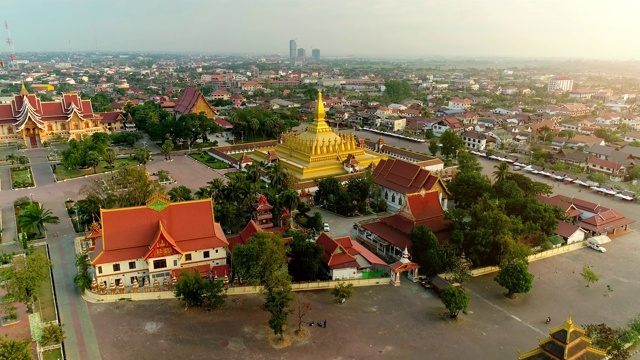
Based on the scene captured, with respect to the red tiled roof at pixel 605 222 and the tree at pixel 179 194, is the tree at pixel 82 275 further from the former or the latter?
the red tiled roof at pixel 605 222

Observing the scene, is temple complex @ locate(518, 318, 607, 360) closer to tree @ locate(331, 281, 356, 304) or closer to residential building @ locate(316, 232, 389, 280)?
tree @ locate(331, 281, 356, 304)

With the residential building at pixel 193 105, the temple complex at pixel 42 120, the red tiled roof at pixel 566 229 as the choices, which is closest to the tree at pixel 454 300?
the red tiled roof at pixel 566 229

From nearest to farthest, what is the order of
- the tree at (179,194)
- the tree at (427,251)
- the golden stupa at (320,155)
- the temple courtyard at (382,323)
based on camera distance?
the temple courtyard at (382,323)
the tree at (427,251)
the tree at (179,194)
the golden stupa at (320,155)

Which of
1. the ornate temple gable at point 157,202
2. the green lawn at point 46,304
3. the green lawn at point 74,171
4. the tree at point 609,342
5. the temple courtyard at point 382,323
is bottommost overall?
the temple courtyard at point 382,323

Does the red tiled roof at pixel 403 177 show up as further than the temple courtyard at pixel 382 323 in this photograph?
Yes

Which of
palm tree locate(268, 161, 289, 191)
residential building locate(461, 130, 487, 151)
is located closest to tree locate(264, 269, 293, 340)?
palm tree locate(268, 161, 289, 191)

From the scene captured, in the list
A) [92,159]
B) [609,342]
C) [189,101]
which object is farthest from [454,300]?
[189,101]

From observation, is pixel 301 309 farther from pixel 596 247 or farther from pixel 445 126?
pixel 445 126

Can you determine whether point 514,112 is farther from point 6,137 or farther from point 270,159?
point 6,137
